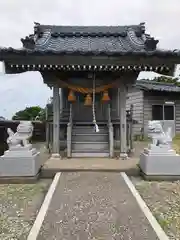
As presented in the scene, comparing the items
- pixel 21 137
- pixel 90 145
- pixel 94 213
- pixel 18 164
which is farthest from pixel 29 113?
pixel 94 213

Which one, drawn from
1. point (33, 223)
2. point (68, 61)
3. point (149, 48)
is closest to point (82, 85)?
point (68, 61)

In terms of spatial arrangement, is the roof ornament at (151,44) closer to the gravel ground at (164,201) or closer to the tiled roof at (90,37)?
the tiled roof at (90,37)

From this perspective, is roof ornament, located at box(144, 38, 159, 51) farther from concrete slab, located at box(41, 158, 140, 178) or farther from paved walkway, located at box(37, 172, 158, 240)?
paved walkway, located at box(37, 172, 158, 240)

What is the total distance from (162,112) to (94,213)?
13174 mm

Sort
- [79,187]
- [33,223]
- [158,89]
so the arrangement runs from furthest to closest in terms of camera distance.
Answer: [158,89]
[79,187]
[33,223]

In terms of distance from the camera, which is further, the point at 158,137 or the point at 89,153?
the point at 89,153

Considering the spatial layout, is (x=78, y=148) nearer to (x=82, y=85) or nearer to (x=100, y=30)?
(x=82, y=85)

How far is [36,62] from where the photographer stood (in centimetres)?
677

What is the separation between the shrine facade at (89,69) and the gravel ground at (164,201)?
Result: 7.68 feet

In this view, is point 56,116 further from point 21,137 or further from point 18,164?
point 18,164

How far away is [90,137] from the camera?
8625 mm

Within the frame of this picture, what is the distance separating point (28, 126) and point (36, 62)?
5.34ft

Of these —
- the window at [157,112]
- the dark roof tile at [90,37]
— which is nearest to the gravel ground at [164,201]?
the dark roof tile at [90,37]

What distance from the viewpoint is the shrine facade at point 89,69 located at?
6660mm
